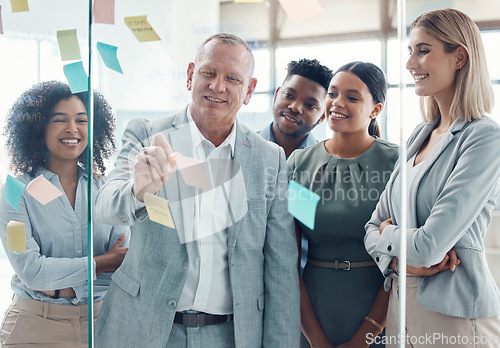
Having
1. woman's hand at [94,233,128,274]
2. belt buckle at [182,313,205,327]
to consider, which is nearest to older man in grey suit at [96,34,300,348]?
belt buckle at [182,313,205,327]

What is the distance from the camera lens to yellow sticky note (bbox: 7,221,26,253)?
1.55 m

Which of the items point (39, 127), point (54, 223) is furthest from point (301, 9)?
point (54, 223)

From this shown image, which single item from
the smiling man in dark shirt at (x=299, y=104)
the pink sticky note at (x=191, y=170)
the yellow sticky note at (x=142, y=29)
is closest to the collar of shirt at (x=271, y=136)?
the smiling man in dark shirt at (x=299, y=104)

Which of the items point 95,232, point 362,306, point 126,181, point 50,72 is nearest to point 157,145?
point 126,181

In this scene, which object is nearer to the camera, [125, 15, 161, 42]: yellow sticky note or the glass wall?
the glass wall

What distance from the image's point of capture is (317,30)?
135 cm

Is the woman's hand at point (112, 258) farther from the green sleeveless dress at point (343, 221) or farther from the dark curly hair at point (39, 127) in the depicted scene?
the green sleeveless dress at point (343, 221)

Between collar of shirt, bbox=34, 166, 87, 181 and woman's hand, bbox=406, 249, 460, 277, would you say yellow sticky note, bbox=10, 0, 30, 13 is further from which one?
woman's hand, bbox=406, 249, 460, 277

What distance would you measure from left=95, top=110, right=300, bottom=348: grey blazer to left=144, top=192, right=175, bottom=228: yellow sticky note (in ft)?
0.06

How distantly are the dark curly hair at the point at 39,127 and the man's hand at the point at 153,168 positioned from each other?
179 mm

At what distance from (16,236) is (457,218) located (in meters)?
1.53

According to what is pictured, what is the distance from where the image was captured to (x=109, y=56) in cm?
146

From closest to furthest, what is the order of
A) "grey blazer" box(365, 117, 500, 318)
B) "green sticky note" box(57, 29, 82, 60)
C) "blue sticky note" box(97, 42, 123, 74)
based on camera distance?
"grey blazer" box(365, 117, 500, 318), "blue sticky note" box(97, 42, 123, 74), "green sticky note" box(57, 29, 82, 60)

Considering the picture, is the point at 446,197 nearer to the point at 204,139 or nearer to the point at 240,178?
the point at 240,178
